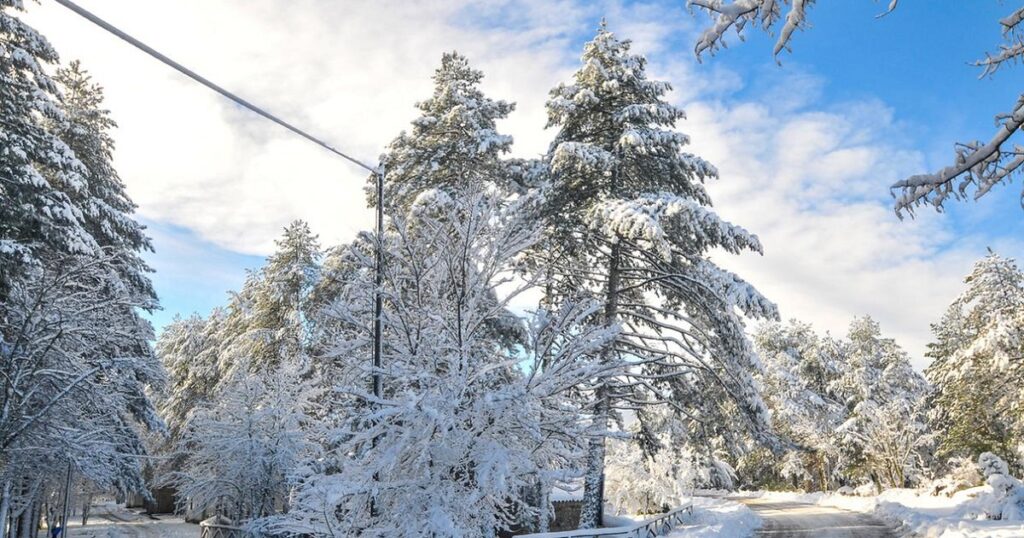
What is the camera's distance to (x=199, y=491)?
2139 cm

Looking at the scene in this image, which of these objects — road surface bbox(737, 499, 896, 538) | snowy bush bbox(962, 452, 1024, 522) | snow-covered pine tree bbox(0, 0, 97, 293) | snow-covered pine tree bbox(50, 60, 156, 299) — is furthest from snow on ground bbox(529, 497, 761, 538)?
snow-covered pine tree bbox(50, 60, 156, 299)

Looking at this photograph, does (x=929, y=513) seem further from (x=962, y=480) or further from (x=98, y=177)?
(x=98, y=177)

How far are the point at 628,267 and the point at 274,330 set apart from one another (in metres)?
16.4

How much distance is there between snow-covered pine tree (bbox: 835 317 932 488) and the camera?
35156 millimetres

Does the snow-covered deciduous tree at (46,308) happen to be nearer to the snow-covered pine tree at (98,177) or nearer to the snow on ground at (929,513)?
the snow-covered pine tree at (98,177)

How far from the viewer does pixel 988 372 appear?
830 inches

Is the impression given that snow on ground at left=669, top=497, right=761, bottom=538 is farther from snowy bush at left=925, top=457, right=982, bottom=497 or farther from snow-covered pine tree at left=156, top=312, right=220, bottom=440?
snow-covered pine tree at left=156, top=312, right=220, bottom=440

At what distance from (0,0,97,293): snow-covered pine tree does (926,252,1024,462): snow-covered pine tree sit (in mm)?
27995

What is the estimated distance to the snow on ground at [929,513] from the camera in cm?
1358

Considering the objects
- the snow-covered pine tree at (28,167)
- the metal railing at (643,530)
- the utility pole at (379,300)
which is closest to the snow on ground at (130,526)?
the snow-covered pine tree at (28,167)

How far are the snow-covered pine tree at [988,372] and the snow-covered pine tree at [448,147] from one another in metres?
18.0

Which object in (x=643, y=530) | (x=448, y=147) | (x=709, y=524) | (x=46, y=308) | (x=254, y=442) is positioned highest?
(x=448, y=147)

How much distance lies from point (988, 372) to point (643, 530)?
49.9ft

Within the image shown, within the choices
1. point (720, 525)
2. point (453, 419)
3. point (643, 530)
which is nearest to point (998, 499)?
point (720, 525)
